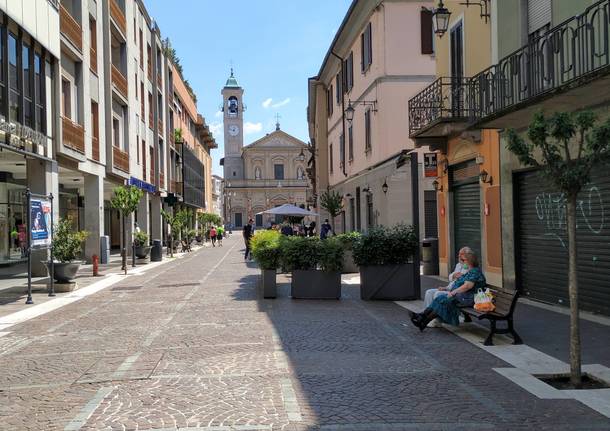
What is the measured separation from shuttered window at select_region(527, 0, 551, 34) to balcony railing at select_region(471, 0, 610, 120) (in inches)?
28.3

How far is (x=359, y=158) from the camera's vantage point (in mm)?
29312

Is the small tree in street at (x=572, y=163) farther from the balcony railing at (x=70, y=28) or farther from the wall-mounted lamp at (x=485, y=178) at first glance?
the balcony railing at (x=70, y=28)

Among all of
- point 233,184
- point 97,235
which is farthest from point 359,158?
point 233,184

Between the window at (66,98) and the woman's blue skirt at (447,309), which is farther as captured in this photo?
the window at (66,98)

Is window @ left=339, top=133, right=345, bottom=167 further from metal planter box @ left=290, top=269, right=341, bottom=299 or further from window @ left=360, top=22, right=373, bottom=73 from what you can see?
metal planter box @ left=290, top=269, right=341, bottom=299

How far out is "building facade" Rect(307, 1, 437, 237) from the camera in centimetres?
2325

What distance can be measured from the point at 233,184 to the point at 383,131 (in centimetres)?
8905

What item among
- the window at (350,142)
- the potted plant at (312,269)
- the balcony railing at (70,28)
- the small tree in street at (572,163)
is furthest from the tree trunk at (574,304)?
the window at (350,142)

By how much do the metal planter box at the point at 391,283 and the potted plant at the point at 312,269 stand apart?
0.69 m

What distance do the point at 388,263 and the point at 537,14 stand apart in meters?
5.70

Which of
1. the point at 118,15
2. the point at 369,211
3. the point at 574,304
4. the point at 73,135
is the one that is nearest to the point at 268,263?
the point at 574,304

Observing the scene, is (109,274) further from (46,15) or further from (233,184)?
(233,184)

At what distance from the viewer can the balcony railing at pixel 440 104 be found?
14867mm

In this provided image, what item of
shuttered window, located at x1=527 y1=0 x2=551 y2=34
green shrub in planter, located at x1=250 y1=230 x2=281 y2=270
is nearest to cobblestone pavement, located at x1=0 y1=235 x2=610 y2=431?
green shrub in planter, located at x1=250 y1=230 x2=281 y2=270
